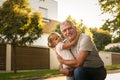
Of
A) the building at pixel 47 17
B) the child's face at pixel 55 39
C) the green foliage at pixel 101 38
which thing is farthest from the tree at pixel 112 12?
the green foliage at pixel 101 38

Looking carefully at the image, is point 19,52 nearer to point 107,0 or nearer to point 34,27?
point 34,27

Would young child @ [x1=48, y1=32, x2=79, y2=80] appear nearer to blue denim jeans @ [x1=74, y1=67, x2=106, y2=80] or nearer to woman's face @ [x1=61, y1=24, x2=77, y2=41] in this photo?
woman's face @ [x1=61, y1=24, x2=77, y2=41]

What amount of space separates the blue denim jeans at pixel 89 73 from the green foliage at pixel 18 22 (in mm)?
18062

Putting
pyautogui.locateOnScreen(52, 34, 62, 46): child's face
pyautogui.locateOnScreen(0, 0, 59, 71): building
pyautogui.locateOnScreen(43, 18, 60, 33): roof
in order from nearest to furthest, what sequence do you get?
pyautogui.locateOnScreen(52, 34, 62, 46): child's face → pyautogui.locateOnScreen(0, 0, 59, 71): building → pyautogui.locateOnScreen(43, 18, 60, 33): roof

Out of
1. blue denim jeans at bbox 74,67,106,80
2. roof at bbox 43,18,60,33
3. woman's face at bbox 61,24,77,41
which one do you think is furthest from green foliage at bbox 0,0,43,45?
blue denim jeans at bbox 74,67,106,80

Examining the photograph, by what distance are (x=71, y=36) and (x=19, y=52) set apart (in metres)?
25.5

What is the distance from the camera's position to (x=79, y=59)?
423 centimetres

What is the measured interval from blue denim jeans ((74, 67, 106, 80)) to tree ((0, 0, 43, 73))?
18.1m

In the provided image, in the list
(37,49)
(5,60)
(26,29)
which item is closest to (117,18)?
(26,29)

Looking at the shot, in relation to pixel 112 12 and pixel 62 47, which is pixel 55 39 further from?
pixel 112 12

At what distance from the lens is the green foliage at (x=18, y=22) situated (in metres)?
22.1

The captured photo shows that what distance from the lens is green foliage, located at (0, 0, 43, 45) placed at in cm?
2211

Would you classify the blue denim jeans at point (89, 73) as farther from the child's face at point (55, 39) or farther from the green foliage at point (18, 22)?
the green foliage at point (18, 22)

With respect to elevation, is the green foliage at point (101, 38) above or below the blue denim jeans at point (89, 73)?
above
